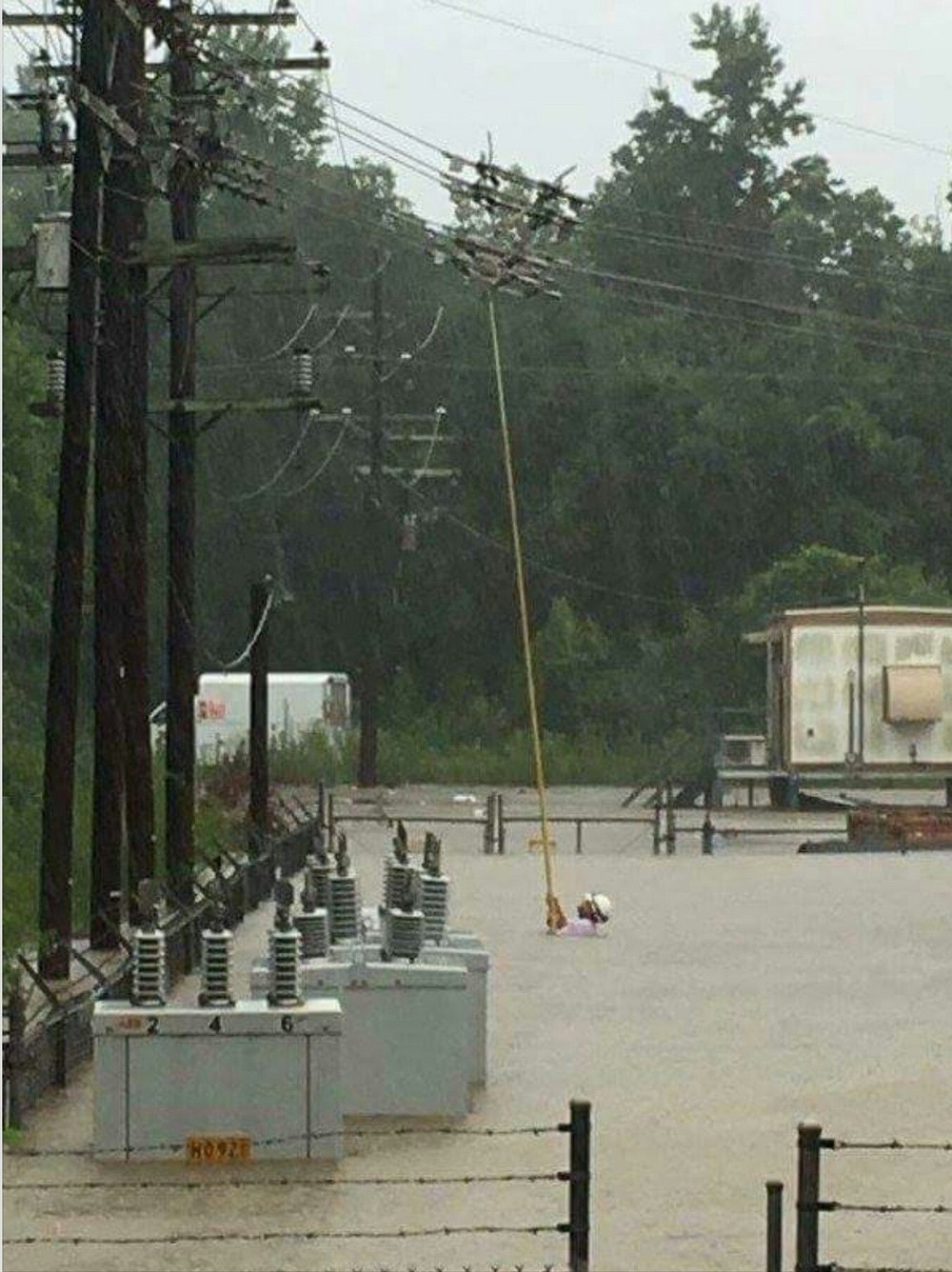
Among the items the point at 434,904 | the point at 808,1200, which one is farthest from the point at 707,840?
the point at 808,1200

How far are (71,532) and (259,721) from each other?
62.0 feet

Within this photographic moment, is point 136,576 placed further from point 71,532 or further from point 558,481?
point 558,481

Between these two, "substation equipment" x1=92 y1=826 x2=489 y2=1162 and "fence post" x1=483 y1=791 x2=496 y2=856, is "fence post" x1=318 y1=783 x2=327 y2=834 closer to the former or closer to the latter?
"fence post" x1=483 y1=791 x2=496 y2=856

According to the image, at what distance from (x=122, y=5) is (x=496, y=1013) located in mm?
8175

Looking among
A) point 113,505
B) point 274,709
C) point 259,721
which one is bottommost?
point 274,709

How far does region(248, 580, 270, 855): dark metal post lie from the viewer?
43.1 metres

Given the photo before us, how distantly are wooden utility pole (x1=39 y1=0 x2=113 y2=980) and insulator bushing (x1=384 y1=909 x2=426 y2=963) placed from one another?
20.1 ft

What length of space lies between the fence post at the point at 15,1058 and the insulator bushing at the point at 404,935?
1.94m

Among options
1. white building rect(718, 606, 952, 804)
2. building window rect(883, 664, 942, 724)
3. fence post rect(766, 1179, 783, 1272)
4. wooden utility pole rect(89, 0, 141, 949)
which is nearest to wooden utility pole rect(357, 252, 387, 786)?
white building rect(718, 606, 952, 804)

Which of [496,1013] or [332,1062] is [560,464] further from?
[332,1062]

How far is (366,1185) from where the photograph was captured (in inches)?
631

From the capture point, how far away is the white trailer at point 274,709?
231ft

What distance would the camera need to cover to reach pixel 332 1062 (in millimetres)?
16734

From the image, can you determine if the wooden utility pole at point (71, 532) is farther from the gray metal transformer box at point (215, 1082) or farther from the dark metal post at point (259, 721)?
the dark metal post at point (259, 721)
